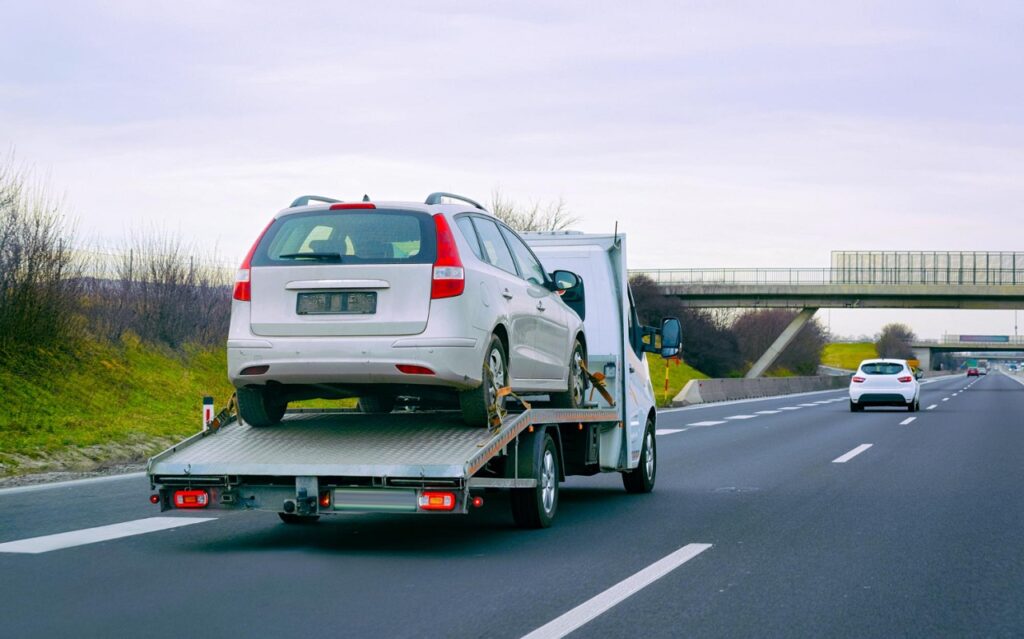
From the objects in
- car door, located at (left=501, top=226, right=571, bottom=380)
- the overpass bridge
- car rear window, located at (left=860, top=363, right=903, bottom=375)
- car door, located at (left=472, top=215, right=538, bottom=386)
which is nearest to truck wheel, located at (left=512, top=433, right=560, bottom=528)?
car door, located at (left=472, top=215, right=538, bottom=386)

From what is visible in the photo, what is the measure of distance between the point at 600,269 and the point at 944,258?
2310 inches

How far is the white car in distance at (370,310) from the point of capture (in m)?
7.77

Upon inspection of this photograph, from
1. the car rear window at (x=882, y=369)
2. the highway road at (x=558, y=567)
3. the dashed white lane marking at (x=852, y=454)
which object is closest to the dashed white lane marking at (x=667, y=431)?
the dashed white lane marking at (x=852, y=454)

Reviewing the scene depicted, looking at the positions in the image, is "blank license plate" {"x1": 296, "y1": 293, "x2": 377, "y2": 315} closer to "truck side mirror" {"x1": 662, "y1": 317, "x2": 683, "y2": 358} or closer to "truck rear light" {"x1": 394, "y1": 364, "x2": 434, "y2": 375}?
"truck rear light" {"x1": 394, "y1": 364, "x2": 434, "y2": 375}

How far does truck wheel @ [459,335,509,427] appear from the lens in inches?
319

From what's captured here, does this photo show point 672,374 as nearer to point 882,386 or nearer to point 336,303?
point 882,386

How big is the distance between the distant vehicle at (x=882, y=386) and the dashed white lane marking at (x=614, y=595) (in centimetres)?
2540

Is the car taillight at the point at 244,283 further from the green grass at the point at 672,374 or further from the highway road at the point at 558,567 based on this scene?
the green grass at the point at 672,374

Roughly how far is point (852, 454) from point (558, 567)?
1063cm

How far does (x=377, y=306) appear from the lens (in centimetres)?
785

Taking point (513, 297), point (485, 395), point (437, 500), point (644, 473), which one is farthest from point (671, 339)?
point (437, 500)

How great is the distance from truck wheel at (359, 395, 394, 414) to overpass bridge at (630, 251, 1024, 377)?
58456mm

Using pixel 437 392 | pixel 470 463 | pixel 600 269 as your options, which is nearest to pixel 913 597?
pixel 470 463

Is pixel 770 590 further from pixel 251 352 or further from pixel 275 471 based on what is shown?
pixel 251 352
